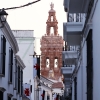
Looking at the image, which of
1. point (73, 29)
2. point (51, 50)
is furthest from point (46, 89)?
point (73, 29)

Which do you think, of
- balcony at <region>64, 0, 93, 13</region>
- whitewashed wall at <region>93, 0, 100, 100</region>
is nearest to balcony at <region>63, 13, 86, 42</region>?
balcony at <region>64, 0, 93, 13</region>

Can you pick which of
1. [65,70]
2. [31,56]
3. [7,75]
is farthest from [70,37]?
[31,56]

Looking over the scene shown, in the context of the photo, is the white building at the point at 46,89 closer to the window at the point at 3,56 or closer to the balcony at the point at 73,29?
the window at the point at 3,56

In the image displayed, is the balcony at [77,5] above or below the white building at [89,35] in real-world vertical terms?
above

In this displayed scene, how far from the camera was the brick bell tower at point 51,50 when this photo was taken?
306 feet

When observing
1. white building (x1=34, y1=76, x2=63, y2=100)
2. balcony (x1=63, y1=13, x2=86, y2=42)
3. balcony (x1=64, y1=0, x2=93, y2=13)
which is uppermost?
balcony (x1=64, y1=0, x2=93, y2=13)

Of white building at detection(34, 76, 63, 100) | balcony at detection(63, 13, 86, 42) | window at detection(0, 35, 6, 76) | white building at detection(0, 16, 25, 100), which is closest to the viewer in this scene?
balcony at detection(63, 13, 86, 42)

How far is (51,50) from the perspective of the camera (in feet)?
320

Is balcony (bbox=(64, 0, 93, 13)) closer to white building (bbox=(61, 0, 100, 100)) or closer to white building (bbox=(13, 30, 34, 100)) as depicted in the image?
white building (bbox=(61, 0, 100, 100))

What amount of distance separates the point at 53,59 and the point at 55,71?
2.70m

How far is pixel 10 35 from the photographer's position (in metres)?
23.8

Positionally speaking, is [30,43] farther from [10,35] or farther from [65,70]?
[10,35]

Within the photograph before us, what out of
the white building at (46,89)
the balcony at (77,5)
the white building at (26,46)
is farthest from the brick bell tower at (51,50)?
the balcony at (77,5)

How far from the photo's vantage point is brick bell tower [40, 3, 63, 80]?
306 ft
